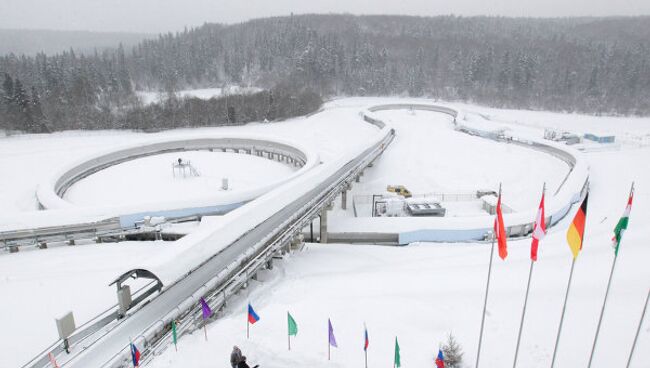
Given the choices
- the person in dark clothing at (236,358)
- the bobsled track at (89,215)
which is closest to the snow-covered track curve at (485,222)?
the bobsled track at (89,215)

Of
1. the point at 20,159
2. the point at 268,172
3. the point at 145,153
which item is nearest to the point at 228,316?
the point at 268,172

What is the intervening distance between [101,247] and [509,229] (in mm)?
23920

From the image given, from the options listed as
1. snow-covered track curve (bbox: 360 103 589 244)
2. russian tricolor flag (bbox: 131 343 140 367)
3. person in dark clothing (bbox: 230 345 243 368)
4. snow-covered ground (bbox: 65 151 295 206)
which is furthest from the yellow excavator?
russian tricolor flag (bbox: 131 343 140 367)

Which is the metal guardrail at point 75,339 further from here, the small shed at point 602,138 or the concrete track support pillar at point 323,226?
the small shed at point 602,138

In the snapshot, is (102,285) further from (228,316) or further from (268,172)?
(268,172)

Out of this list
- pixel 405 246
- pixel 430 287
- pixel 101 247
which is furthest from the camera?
pixel 405 246

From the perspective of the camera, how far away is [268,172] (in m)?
36.2

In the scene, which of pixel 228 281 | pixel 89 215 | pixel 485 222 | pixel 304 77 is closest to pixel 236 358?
pixel 228 281

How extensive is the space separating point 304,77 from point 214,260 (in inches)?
3691

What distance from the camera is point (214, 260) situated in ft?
53.0

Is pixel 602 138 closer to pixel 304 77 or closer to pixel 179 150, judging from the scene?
pixel 179 150

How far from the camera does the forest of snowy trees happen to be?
7044 centimetres

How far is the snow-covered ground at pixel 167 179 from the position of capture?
29516 millimetres

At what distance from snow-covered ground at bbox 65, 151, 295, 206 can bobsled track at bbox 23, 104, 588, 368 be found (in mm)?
3365
